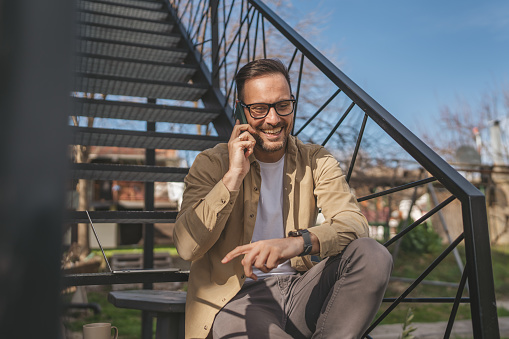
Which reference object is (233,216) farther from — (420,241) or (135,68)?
(420,241)

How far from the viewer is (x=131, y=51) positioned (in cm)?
470

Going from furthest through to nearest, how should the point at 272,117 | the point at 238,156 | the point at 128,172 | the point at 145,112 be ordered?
the point at 145,112 < the point at 128,172 < the point at 272,117 < the point at 238,156

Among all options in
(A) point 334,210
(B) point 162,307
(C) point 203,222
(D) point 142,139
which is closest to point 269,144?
(A) point 334,210

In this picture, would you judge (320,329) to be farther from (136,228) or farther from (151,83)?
(136,228)

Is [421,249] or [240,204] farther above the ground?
[240,204]

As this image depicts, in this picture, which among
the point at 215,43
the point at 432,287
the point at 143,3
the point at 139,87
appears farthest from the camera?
the point at 432,287

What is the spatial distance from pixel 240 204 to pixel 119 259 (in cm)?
909

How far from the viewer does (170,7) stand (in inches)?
227

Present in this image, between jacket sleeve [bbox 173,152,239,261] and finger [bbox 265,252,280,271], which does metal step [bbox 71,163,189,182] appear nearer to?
jacket sleeve [bbox 173,152,239,261]

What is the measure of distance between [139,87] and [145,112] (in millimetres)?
389

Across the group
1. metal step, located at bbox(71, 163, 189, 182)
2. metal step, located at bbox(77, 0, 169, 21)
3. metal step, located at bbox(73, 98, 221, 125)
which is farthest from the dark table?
metal step, located at bbox(77, 0, 169, 21)

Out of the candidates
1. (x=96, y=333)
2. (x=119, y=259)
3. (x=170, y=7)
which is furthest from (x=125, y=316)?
(x=96, y=333)

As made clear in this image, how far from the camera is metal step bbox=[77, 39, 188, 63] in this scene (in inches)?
179

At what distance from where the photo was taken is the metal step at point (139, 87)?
12.6ft
